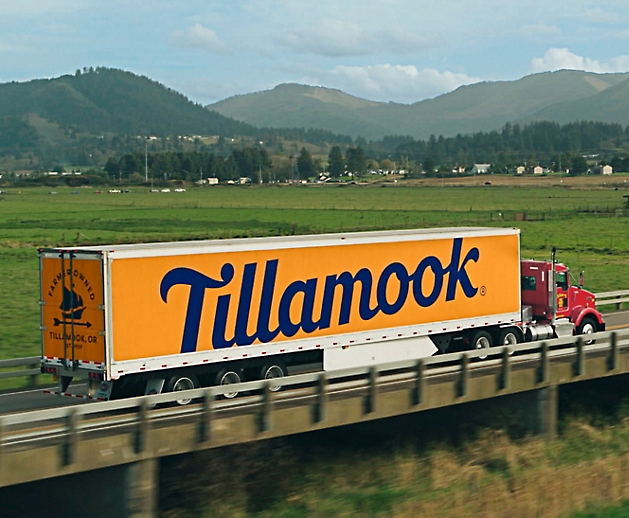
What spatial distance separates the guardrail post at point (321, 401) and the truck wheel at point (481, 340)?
8.73 metres

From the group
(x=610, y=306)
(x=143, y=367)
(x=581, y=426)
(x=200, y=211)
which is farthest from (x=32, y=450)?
(x=200, y=211)

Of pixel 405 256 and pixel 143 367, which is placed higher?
pixel 405 256

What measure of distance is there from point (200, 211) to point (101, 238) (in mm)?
46107

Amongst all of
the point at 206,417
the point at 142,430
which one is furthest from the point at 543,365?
the point at 142,430

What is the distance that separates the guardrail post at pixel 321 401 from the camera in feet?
63.6

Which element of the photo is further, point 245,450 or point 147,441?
point 245,450

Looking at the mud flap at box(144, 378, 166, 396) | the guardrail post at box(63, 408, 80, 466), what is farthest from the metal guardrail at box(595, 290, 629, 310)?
the guardrail post at box(63, 408, 80, 466)

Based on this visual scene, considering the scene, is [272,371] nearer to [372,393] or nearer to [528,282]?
[372,393]

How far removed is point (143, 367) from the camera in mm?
20281

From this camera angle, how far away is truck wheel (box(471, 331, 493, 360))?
2738 centimetres

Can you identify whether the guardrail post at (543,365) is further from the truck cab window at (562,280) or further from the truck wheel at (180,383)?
the truck wheel at (180,383)

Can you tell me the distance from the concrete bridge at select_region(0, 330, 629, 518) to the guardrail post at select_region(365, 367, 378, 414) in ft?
0.06

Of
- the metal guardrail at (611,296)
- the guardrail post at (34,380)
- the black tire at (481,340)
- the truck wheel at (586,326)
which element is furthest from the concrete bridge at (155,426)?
the metal guardrail at (611,296)

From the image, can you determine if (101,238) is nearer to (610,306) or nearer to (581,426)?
(610,306)
